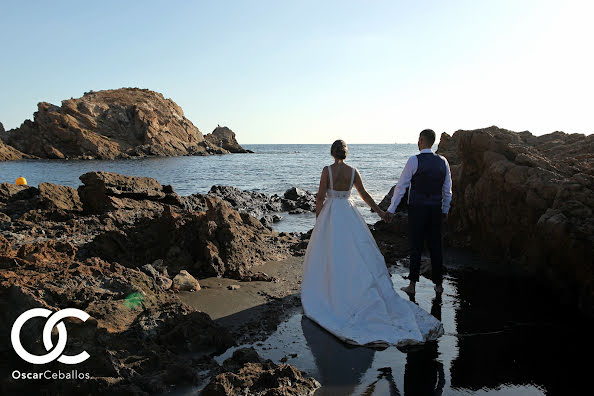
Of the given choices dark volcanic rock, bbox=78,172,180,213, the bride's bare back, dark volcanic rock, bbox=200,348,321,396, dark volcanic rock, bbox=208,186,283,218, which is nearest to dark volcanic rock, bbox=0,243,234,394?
dark volcanic rock, bbox=200,348,321,396

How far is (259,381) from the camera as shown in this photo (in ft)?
12.0

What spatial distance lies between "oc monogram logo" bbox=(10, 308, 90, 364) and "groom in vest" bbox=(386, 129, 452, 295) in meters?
4.21

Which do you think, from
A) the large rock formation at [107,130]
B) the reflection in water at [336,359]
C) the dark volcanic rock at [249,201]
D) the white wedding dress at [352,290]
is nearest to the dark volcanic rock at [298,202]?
the dark volcanic rock at [249,201]

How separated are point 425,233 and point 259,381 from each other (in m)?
3.71

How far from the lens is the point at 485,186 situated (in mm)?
8422

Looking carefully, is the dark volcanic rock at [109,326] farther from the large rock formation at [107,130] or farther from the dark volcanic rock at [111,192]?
the large rock formation at [107,130]

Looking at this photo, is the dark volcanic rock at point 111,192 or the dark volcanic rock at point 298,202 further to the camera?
the dark volcanic rock at point 298,202

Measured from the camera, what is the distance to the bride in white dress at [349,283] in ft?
15.7

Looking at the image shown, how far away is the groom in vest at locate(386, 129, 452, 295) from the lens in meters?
6.02

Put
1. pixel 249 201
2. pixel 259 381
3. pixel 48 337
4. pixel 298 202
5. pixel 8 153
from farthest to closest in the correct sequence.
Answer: pixel 8 153 < pixel 298 202 < pixel 249 201 < pixel 259 381 < pixel 48 337

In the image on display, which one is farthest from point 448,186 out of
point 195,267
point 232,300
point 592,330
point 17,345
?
point 17,345

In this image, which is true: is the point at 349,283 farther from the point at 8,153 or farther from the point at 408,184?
the point at 8,153

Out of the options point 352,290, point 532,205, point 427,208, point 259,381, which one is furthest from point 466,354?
point 532,205

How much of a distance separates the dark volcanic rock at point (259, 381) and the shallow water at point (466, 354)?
0.21 m
